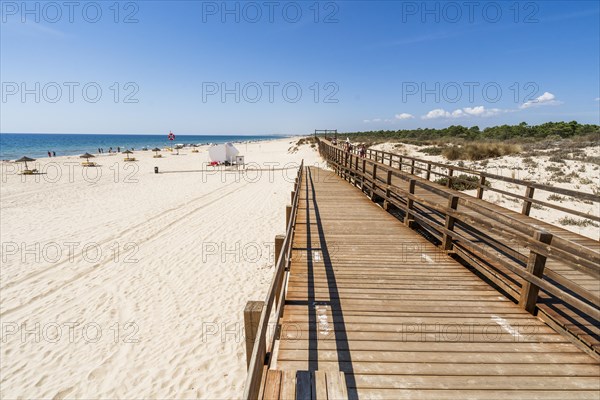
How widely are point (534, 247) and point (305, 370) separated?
299 cm

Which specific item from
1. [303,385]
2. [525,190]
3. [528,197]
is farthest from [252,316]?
[525,190]

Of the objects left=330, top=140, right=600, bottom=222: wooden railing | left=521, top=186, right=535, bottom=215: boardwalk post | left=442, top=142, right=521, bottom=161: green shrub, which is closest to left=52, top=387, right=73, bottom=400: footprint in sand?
left=330, top=140, right=600, bottom=222: wooden railing

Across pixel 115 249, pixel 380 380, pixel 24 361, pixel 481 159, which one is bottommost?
pixel 24 361

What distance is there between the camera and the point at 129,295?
22.9ft

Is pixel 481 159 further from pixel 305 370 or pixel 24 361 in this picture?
pixel 24 361

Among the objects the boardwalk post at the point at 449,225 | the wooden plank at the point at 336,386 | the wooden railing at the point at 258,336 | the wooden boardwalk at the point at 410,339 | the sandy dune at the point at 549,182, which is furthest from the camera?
the sandy dune at the point at 549,182

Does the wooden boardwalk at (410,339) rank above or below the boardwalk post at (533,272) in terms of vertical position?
below

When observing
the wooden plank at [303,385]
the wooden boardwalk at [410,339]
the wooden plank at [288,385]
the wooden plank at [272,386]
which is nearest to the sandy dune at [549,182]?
the wooden boardwalk at [410,339]

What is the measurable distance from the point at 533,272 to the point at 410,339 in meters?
1.80

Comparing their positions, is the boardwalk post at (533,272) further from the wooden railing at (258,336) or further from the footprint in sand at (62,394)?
the footprint in sand at (62,394)

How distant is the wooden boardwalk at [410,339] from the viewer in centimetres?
249

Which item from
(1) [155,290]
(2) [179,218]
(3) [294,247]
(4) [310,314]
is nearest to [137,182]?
(2) [179,218]

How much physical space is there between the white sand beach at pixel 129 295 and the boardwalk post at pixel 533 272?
13.9ft

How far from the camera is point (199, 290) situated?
7.16 m
